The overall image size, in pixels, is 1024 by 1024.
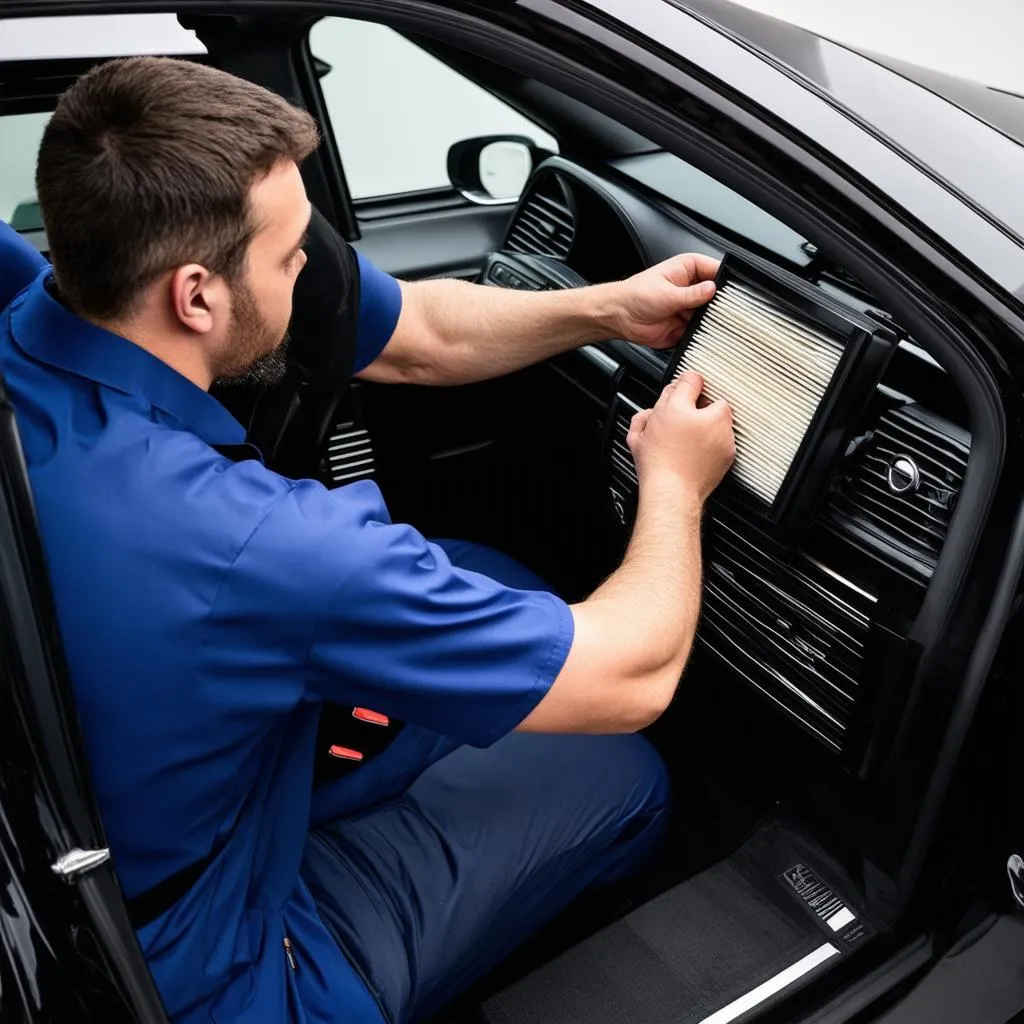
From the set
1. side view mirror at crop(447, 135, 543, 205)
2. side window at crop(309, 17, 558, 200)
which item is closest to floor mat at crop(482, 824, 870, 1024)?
side view mirror at crop(447, 135, 543, 205)

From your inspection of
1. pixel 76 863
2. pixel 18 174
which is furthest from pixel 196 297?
pixel 18 174

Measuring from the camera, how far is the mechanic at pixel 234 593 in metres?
0.99

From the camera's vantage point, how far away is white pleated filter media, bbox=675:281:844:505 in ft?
3.97

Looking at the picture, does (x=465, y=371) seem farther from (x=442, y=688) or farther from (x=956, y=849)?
(x=956, y=849)

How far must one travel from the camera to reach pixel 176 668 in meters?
1.00

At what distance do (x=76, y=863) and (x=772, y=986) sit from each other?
2.69ft

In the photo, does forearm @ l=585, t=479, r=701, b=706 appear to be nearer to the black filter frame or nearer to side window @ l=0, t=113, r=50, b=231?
the black filter frame

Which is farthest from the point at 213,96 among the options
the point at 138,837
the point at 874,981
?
the point at 874,981

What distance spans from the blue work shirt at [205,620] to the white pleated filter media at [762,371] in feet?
1.02

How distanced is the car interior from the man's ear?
1.01 feet

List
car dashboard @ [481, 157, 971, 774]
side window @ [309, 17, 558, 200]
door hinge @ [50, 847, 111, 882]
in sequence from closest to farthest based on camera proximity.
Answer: door hinge @ [50, 847, 111, 882] → car dashboard @ [481, 157, 971, 774] → side window @ [309, 17, 558, 200]

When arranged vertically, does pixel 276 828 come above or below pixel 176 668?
below

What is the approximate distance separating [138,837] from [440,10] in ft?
2.61

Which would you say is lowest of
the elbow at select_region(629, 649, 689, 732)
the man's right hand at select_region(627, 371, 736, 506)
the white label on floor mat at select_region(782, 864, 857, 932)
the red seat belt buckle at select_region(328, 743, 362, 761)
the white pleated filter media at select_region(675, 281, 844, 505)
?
the red seat belt buckle at select_region(328, 743, 362, 761)
